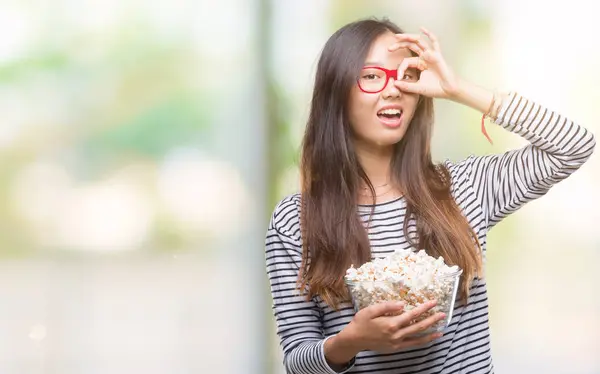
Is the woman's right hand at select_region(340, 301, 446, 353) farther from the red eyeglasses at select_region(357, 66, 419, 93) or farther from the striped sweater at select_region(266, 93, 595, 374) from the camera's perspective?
the red eyeglasses at select_region(357, 66, 419, 93)

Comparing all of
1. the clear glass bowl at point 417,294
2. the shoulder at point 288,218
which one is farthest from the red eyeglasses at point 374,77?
the clear glass bowl at point 417,294

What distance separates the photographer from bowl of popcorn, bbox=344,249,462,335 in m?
1.22

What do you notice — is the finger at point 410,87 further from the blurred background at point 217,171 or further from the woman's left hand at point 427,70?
the blurred background at point 217,171

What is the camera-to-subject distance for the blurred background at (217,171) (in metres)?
2.28

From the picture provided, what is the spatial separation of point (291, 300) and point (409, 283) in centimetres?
32

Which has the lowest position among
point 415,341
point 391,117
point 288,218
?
point 415,341

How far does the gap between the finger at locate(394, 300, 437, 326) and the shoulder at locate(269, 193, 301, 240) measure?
1.20ft

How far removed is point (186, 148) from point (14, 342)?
682 mm

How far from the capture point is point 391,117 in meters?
1.49

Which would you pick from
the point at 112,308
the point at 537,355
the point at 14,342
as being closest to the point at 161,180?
the point at 112,308

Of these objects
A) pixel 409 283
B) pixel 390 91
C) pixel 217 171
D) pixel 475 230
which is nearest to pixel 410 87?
pixel 390 91

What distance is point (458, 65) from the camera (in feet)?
8.30

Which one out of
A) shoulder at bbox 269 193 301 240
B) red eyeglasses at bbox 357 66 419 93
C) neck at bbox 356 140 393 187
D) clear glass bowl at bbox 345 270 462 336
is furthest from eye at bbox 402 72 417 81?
clear glass bowl at bbox 345 270 462 336

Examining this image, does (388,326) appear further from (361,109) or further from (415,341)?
(361,109)
